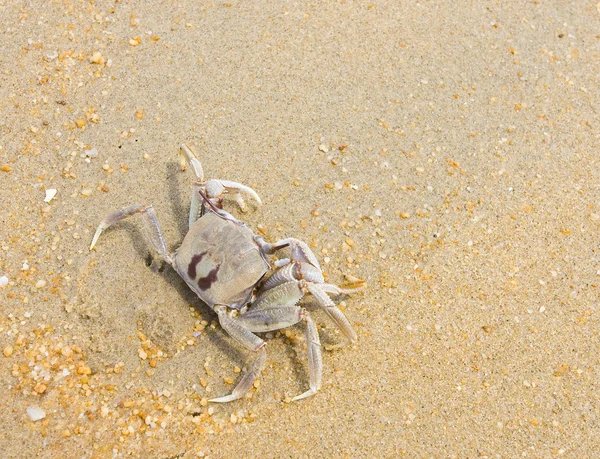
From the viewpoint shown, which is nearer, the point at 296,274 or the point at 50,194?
the point at 296,274

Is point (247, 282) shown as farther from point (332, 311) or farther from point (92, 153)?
point (92, 153)

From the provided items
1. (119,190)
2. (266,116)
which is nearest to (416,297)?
(266,116)

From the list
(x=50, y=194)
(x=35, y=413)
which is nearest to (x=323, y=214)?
(x=50, y=194)

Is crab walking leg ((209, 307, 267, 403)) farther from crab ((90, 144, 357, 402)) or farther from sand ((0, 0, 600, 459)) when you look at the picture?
sand ((0, 0, 600, 459))

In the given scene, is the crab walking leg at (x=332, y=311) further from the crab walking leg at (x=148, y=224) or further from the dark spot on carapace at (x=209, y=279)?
the crab walking leg at (x=148, y=224)

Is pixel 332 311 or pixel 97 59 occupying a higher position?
pixel 97 59

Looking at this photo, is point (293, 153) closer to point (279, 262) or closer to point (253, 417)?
point (279, 262)

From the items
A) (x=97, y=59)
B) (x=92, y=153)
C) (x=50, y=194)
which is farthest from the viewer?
(x=97, y=59)
